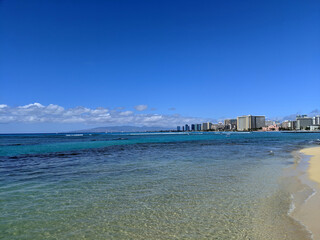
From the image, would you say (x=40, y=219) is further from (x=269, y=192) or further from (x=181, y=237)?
(x=269, y=192)

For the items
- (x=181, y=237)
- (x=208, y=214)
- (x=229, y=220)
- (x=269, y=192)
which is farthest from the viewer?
(x=269, y=192)

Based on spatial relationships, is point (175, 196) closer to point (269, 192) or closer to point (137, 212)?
point (137, 212)

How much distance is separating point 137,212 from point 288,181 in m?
7.45

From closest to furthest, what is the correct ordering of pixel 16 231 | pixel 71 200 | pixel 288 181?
pixel 16 231 → pixel 71 200 → pixel 288 181

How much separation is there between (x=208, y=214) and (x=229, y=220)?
61 cm

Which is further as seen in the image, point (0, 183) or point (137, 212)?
point (0, 183)

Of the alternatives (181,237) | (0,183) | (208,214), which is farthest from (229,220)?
(0,183)

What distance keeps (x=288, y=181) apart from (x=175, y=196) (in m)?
5.72

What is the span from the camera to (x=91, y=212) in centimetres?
621

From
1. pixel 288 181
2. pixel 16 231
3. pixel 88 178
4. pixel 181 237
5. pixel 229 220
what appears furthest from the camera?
pixel 88 178

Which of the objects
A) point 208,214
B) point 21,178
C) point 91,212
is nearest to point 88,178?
point 21,178

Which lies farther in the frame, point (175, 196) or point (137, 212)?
point (175, 196)

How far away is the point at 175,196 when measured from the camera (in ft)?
25.1

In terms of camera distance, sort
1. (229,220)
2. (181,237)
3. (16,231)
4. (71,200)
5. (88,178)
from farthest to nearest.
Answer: (88,178) < (71,200) < (229,220) < (16,231) < (181,237)
